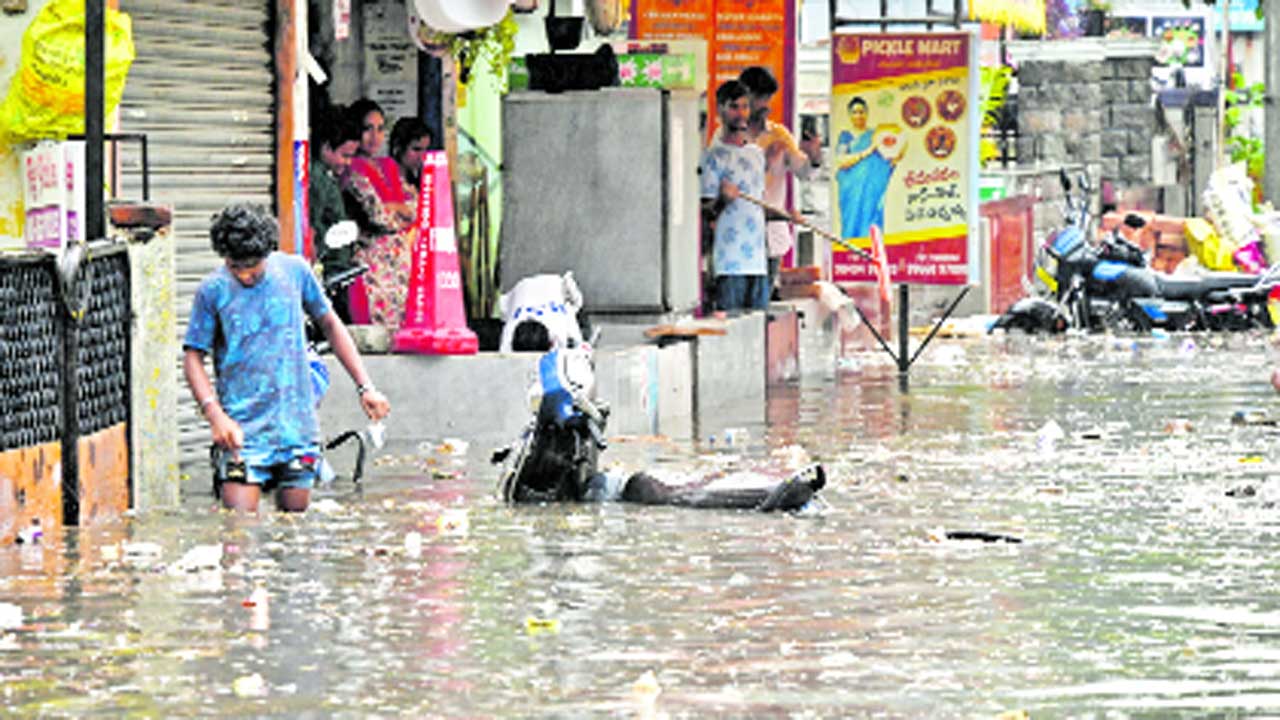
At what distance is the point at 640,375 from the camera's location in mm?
17531

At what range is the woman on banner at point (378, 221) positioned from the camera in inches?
698

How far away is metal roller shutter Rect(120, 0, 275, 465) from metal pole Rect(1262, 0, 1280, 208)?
19.0 m

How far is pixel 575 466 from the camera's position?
13.0 m

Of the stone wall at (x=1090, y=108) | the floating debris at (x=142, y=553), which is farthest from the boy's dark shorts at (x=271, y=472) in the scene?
the stone wall at (x=1090, y=108)

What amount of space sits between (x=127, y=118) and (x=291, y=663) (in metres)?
6.98

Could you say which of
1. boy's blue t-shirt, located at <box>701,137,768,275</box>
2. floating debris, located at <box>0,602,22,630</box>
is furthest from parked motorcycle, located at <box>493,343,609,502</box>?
boy's blue t-shirt, located at <box>701,137,768,275</box>

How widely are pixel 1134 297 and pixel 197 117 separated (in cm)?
1456

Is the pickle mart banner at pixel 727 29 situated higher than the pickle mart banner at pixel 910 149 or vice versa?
the pickle mart banner at pixel 727 29

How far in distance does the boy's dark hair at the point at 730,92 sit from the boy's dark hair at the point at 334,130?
378 cm

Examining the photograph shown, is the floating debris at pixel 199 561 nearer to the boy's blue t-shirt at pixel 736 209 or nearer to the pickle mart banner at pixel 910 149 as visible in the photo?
the boy's blue t-shirt at pixel 736 209

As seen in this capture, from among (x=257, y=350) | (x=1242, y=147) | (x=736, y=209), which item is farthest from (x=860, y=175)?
(x=1242, y=147)

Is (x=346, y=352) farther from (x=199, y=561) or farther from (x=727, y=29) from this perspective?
(x=727, y=29)

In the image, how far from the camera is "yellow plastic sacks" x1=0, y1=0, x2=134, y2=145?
13016 millimetres

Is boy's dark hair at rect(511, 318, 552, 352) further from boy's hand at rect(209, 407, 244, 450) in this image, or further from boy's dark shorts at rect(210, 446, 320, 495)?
boy's hand at rect(209, 407, 244, 450)
